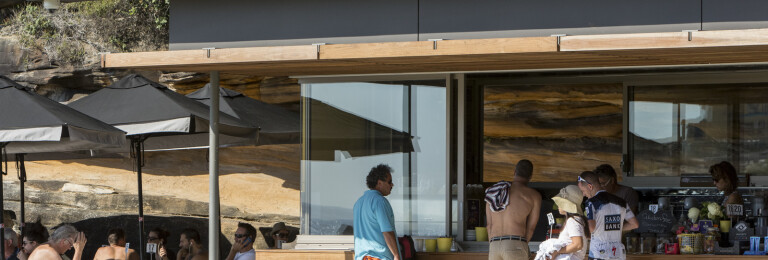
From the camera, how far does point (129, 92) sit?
10.4 m

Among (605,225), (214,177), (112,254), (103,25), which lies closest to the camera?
(605,225)

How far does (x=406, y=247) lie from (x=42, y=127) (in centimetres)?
306

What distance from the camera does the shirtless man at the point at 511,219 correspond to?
289 inches

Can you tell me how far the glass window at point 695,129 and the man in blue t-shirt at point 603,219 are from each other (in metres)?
3.00

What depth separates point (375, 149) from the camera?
8547 mm

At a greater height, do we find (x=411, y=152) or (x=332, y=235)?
(x=411, y=152)

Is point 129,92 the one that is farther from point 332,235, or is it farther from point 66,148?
point 332,235

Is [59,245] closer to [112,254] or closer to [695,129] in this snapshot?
[112,254]

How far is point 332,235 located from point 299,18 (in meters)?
1.92

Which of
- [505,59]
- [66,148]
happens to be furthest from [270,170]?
[505,59]

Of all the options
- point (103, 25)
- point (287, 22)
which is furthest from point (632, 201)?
point (103, 25)

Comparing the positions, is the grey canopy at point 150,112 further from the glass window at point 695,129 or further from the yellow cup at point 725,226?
the yellow cup at point 725,226

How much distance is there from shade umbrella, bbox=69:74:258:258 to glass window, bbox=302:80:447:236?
1.04 metres

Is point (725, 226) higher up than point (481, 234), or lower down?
higher up
